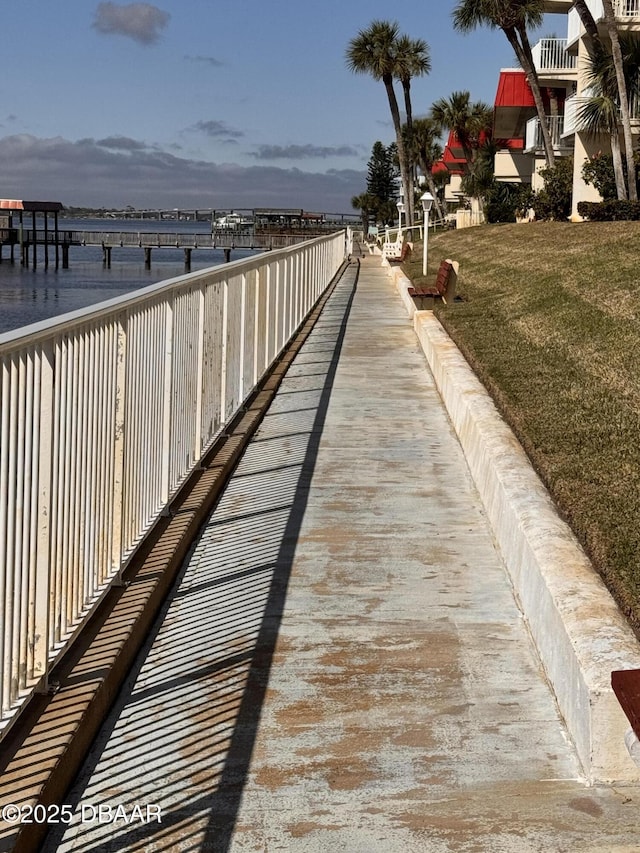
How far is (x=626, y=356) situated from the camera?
37.0ft

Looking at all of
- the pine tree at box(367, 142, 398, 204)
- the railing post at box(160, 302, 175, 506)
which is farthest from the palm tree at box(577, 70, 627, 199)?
the pine tree at box(367, 142, 398, 204)

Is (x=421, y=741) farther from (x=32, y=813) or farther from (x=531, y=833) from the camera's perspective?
(x=32, y=813)

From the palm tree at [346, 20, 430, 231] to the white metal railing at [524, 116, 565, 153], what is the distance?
17.1m

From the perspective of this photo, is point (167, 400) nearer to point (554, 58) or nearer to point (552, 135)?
point (552, 135)

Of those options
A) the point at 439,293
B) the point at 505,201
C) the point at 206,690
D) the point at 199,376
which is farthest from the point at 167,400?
the point at 505,201

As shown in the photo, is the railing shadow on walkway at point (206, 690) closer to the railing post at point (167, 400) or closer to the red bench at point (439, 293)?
the railing post at point (167, 400)

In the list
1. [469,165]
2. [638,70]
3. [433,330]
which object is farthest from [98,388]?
[469,165]

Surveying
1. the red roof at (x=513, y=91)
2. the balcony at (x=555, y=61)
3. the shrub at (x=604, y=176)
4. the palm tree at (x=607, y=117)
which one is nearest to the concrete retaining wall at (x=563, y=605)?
the palm tree at (x=607, y=117)

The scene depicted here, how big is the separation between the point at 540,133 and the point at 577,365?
37241 millimetres

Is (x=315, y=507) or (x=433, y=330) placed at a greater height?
(x=433, y=330)

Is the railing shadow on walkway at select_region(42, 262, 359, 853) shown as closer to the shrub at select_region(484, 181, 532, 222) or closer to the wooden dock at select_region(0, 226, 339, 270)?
the shrub at select_region(484, 181, 532, 222)

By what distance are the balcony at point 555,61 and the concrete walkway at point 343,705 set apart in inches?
1595

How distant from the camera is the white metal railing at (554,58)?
44.7 meters

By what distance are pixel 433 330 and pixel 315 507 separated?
23.6 feet
